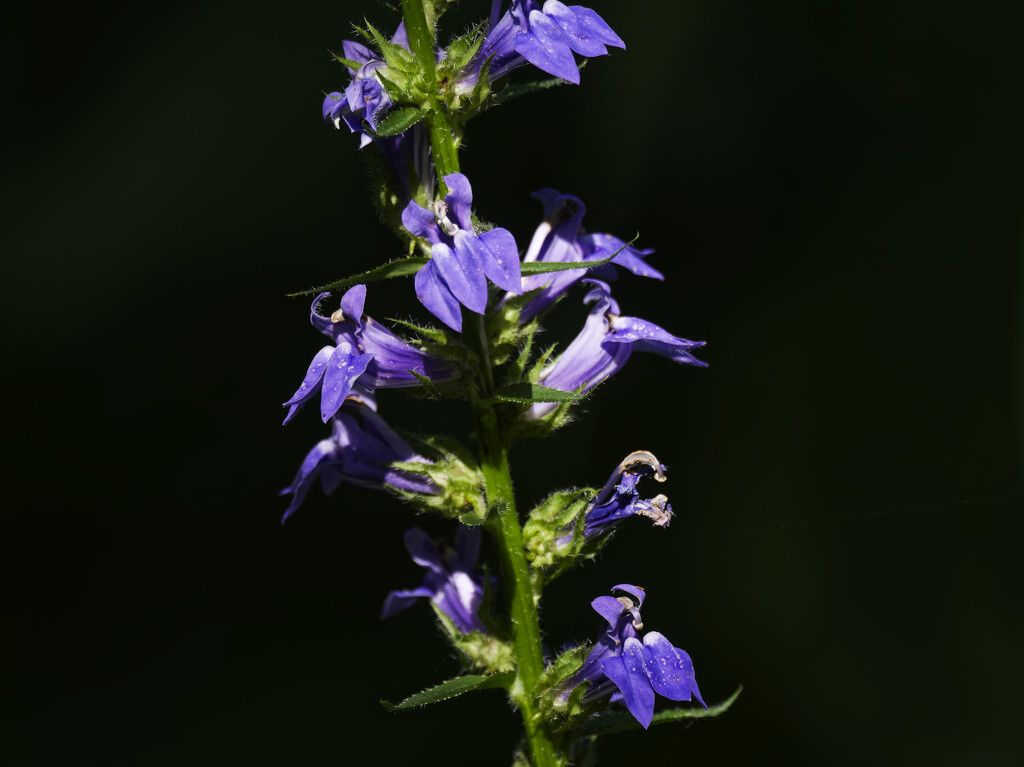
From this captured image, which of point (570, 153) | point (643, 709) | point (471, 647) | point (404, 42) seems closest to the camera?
point (643, 709)

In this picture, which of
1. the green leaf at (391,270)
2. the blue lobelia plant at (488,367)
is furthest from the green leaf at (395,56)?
the green leaf at (391,270)

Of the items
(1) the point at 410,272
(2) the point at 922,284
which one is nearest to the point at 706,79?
(2) the point at 922,284

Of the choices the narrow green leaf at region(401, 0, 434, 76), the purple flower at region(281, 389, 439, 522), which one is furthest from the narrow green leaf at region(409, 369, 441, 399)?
the narrow green leaf at region(401, 0, 434, 76)

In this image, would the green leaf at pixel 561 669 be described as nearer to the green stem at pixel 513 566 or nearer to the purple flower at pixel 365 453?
the green stem at pixel 513 566

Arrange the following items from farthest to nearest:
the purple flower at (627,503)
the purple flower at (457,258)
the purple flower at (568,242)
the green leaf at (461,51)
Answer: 1. the purple flower at (568,242)
2. the purple flower at (627,503)
3. the green leaf at (461,51)
4. the purple flower at (457,258)

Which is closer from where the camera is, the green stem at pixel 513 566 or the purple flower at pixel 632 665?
the purple flower at pixel 632 665

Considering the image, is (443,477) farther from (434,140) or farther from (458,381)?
(434,140)

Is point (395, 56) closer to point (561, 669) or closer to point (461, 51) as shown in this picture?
point (461, 51)
